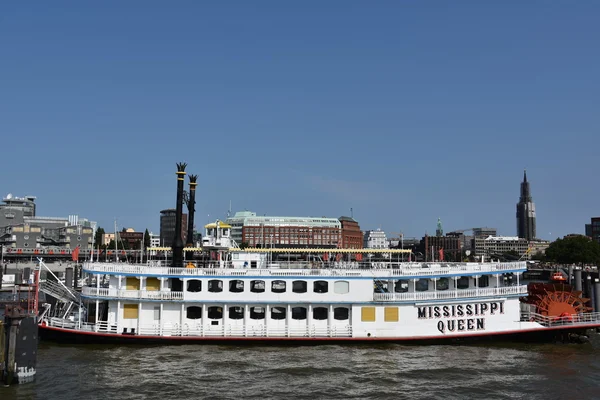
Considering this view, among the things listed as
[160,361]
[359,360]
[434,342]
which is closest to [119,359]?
[160,361]

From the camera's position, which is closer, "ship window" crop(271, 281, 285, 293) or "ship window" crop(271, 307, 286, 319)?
"ship window" crop(271, 307, 286, 319)

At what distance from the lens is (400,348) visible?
105 ft

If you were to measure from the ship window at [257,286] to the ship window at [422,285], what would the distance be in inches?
392

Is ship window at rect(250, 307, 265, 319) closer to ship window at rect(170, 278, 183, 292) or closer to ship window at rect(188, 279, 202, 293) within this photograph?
ship window at rect(188, 279, 202, 293)

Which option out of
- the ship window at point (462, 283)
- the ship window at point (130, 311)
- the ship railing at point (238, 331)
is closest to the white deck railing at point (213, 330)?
the ship railing at point (238, 331)

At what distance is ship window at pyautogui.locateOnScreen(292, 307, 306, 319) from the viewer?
3347 centimetres

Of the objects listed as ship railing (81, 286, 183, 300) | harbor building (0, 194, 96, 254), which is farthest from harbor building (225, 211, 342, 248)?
ship railing (81, 286, 183, 300)

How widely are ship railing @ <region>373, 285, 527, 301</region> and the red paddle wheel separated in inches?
133

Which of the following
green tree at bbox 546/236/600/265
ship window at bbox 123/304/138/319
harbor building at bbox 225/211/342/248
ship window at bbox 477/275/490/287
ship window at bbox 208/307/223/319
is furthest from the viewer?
harbor building at bbox 225/211/342/248

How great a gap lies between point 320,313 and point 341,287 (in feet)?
6.74

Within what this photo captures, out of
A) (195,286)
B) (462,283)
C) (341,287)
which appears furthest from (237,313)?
(462,283)

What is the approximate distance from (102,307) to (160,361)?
7.80 metres

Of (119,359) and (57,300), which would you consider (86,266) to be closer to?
(57,300)

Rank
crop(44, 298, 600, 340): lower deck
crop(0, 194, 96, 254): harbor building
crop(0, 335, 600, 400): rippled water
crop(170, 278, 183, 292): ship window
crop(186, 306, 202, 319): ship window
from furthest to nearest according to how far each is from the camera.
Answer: crop(0, 194, 96, 254): harbor building
crop(170, 278, 183, 292): ship window
crop(186, 306, 202, 319): ship window
crop(44, 298, 600, 340): lower deck
crop(0, 335, 600, 400): rippled water
